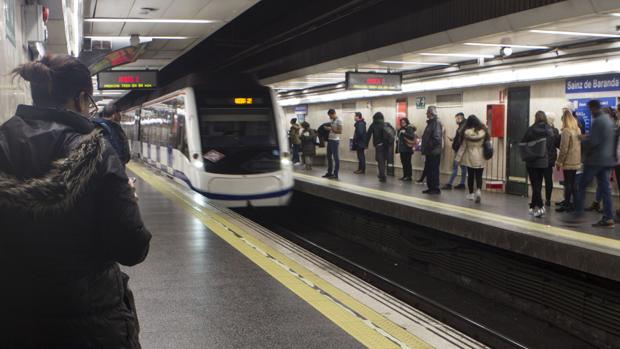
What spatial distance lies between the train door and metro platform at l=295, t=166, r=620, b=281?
382 mm

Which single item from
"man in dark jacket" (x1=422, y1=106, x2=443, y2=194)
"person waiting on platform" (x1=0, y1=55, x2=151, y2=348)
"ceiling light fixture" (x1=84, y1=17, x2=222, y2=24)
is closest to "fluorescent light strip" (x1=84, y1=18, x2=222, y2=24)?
"ceiling light fixture" (x1=84, y1=17, x2=222, y2=24)

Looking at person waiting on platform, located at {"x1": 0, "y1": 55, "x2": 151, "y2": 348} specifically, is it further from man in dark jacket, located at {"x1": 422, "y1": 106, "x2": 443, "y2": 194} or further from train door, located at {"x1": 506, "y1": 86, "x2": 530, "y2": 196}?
train door, located at {"x1": 506, "y1": 86, "x2": 530, "y2": 196}

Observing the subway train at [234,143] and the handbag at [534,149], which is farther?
the subway train at [234,143]

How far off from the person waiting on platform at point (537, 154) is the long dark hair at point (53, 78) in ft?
28.3

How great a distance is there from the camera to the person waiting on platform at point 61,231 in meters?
1.70

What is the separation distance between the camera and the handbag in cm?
970

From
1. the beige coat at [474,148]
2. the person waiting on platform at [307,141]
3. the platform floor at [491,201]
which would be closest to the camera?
the platform floor at [491,201]

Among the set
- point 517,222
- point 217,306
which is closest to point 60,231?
point 217,306

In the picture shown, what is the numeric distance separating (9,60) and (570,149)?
298 inches

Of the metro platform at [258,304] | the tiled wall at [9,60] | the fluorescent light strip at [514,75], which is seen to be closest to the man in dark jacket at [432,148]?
the fluorescent light strip at [514,75]

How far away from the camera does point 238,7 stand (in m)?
12.6

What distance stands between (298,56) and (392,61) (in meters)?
3.25

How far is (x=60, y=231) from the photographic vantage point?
67.6 inches

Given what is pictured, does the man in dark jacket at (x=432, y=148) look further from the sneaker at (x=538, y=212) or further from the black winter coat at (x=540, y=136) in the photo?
the sneaker at (x=538, y=212)
